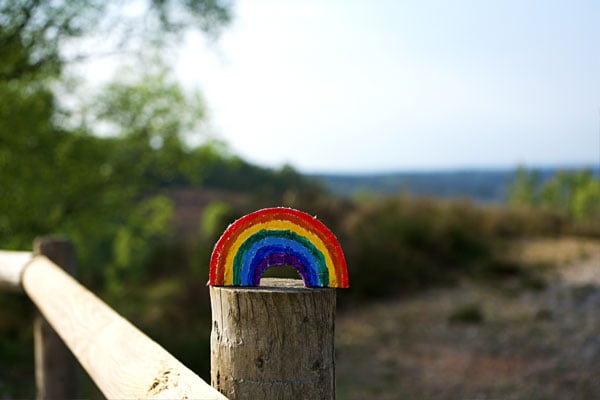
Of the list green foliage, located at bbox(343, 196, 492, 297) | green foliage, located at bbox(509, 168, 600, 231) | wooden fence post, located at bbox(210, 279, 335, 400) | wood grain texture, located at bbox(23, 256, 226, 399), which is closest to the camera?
wooden fence post, located at bbox(210, 279, 335, 400)

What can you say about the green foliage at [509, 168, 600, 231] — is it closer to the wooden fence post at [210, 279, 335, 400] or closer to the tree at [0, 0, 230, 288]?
the tree at [0, 0, 230, 288]

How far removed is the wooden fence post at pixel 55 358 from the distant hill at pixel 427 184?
375 inches

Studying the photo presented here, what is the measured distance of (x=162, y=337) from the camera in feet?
22.2

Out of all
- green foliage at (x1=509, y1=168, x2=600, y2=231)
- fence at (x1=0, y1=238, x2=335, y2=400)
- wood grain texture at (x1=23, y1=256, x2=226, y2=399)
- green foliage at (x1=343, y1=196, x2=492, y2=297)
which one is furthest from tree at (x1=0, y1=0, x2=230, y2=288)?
green foliage at (x1=509, y1=168, x2=600, y2=231)

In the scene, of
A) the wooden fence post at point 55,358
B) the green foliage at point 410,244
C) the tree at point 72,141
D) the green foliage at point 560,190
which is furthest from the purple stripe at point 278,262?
the green foliage at point 560,190

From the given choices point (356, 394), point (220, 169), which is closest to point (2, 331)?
point (356, 394)

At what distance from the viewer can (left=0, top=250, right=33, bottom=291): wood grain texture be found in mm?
3568

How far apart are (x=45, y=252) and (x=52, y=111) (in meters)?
4.97

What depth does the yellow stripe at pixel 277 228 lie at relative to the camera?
1.32 m

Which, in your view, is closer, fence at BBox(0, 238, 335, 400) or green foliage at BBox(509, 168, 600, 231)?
fence at BBox(0, 238, 335, 400)

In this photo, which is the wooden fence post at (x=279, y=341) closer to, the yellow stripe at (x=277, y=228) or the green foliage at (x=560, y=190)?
the yellow stripe at (x=277, y=228)

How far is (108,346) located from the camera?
1928 millimetres

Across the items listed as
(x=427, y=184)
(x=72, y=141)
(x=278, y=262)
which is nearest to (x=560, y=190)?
(x=427, y=184)

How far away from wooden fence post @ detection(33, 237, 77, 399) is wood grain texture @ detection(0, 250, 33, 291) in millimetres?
113
